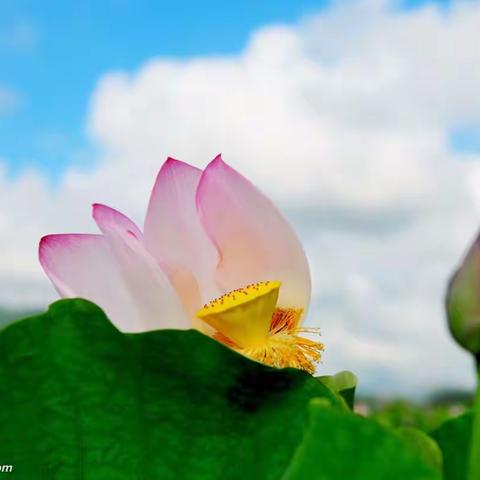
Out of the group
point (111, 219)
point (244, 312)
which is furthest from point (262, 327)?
point (111, 219)

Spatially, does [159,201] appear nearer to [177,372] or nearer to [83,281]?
[83,281]

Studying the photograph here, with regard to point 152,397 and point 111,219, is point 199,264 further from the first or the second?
point 152,397

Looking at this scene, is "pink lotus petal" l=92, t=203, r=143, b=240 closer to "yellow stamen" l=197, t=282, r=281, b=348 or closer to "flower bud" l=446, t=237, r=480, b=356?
"yellow stamen" l=197, t=282, r=281, b=348

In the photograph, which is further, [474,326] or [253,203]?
[253,203]

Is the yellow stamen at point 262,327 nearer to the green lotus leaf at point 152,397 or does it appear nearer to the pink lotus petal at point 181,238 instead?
the pink lotus petal at point 181,238

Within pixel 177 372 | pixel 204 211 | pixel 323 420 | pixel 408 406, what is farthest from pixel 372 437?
pixel 408 406

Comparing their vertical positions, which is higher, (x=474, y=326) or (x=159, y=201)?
(x=159, y=201)
